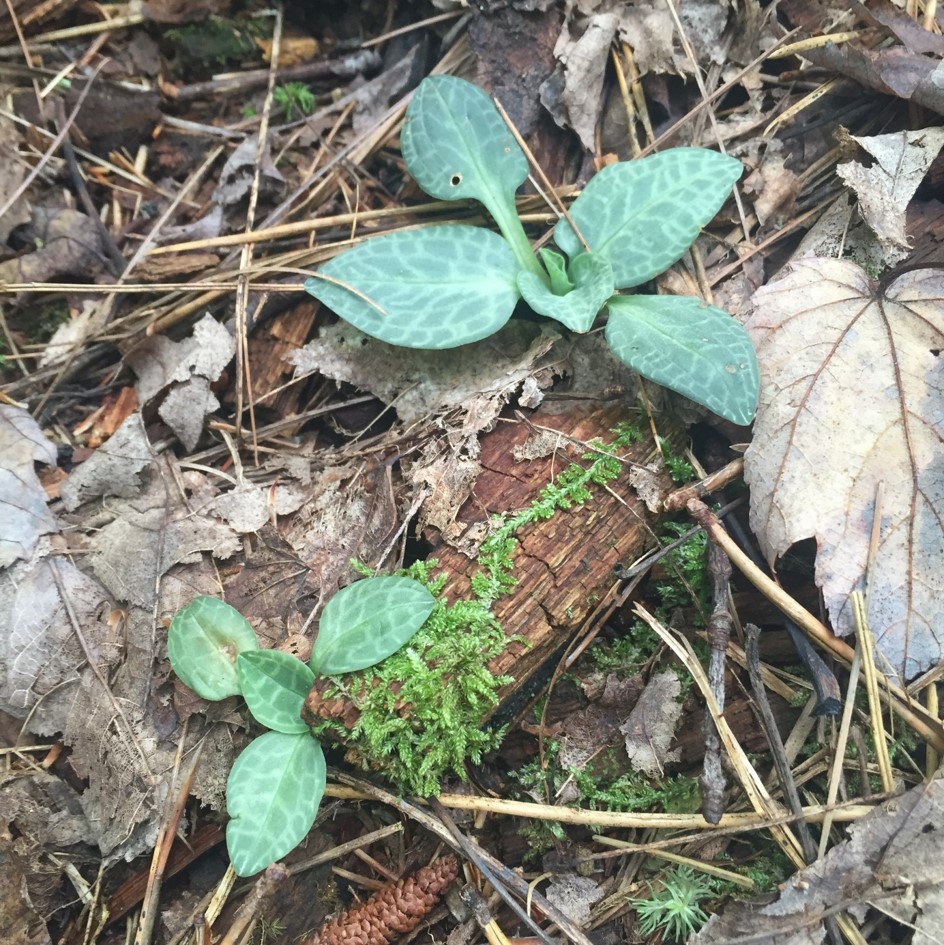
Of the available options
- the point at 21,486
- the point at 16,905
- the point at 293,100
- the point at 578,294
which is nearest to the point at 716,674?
the point at 578,294

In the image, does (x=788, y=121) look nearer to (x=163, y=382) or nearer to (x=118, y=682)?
(x=163, y=382)

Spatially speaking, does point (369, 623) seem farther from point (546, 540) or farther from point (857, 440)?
point (857, 440)

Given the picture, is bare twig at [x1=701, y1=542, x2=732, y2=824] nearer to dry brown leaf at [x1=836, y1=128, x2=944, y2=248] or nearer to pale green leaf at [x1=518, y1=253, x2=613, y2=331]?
pale green leaf at [x1=518, y1=253, x2=613, y2=331]

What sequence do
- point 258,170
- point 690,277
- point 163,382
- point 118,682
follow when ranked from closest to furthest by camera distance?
point 118,682 < point 690,277 < point 163,382 < point 258,170

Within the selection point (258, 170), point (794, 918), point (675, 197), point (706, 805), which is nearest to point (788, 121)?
point (675, 197)

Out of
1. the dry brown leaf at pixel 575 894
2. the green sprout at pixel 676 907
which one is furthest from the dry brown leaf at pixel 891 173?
the dry brown leaf at pixel 575 894
